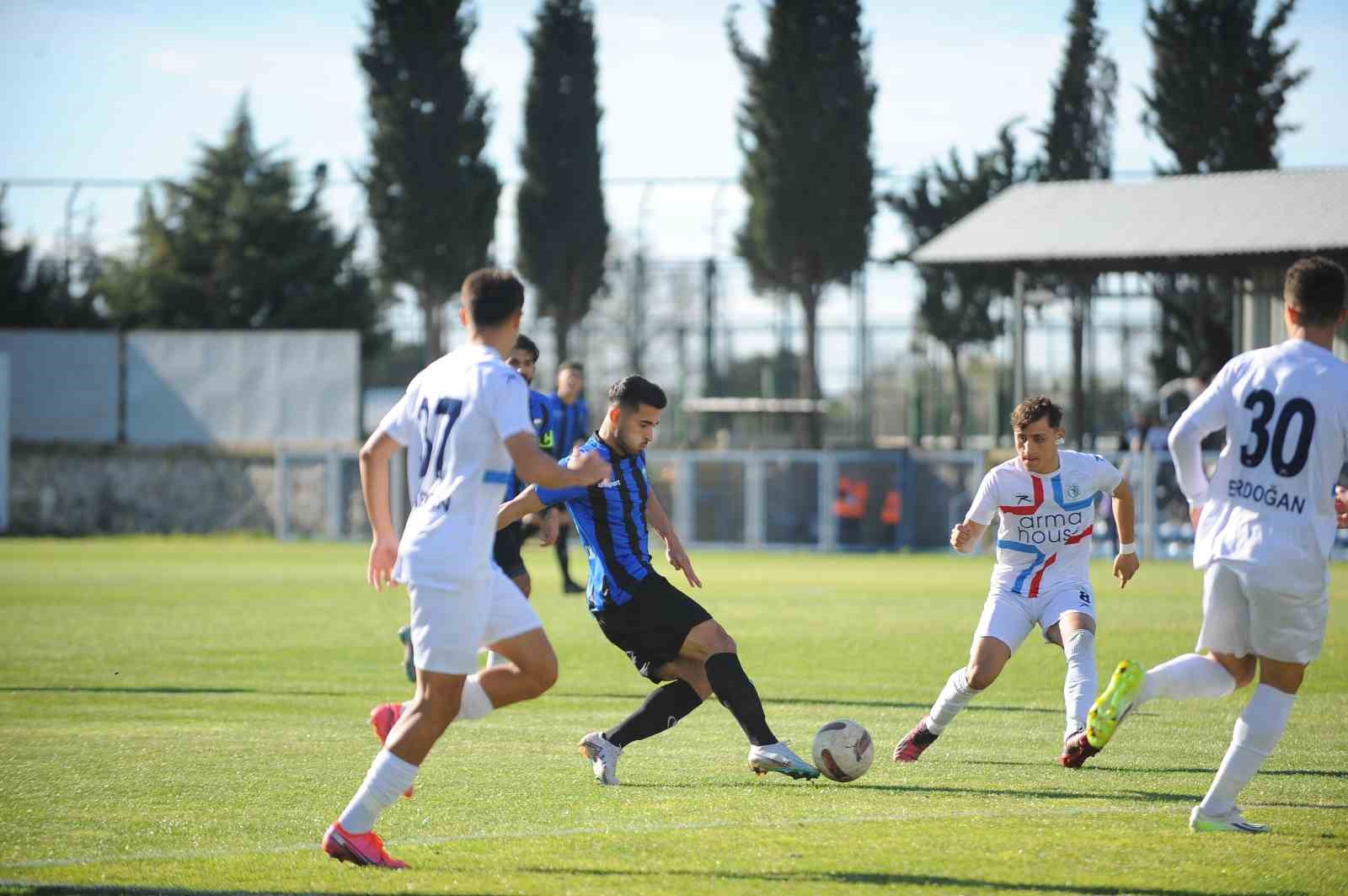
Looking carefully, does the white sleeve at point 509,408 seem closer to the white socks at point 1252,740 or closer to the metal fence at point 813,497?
the white socks at point 1252,740

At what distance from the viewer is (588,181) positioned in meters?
40.3

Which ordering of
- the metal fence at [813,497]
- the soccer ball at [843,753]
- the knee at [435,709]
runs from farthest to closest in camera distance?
the metal fence at [813,497] → the soccer ball at [843,753] → the knee at [435,709]

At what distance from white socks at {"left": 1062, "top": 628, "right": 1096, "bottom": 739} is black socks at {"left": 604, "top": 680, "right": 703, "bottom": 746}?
1.69 meters

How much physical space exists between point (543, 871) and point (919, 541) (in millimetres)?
25350

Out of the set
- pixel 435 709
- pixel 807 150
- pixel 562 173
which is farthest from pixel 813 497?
pixel 435 709

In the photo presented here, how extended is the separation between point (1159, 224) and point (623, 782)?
984 inches

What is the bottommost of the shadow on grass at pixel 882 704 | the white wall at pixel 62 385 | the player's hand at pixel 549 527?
the shadow on grass at pixel 882 704

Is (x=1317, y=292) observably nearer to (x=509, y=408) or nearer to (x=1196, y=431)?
(x=1196, y=431)

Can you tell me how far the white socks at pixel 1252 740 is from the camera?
6141mm

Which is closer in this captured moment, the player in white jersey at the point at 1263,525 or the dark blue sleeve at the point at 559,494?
the player in white jersey at the point at 1263,525

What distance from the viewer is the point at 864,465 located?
99.6 feet

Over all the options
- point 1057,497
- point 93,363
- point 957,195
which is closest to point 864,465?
point 957,195

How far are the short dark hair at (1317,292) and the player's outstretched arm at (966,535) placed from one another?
210 cm

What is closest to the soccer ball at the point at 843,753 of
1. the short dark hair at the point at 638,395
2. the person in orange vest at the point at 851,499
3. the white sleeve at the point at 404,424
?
the short dark hair at the point at 638,395
